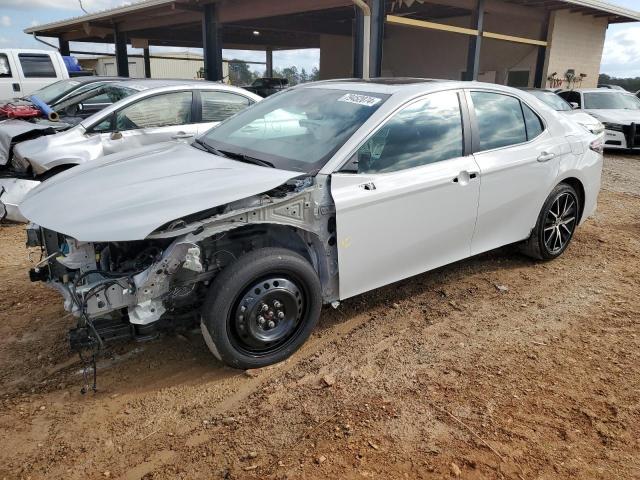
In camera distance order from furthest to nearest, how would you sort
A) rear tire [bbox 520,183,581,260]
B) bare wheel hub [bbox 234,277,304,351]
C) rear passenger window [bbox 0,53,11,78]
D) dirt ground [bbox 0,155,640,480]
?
rear passenger window [bbox 0,53,11,78] < rear tire [bbox 520,183,581,260] < bare wheel hub [bbox 234,277,304,351] < dirt ground [bbox 0,155,640,480]

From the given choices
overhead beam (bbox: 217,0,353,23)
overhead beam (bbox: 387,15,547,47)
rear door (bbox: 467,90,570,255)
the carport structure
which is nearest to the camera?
rear door (bbox: 467,90,570,255)

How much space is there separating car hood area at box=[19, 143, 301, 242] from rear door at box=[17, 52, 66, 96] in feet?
34.2

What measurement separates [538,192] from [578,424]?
2.34m

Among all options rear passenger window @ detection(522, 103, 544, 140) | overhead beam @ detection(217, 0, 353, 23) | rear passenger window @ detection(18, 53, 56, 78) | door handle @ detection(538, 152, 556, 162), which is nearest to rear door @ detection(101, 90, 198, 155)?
rear passenger window @ detection(522, 103, 544, 140)

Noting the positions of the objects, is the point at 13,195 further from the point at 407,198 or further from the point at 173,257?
the point at 407,198

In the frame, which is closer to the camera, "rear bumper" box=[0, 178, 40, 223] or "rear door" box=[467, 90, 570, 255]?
"rear door" box=[467, 90, 570, 255]

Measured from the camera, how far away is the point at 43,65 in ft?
40.4

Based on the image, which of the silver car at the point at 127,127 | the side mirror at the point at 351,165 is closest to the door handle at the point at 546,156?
the side mirror at the point at 351,165

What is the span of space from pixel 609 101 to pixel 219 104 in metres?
11.1

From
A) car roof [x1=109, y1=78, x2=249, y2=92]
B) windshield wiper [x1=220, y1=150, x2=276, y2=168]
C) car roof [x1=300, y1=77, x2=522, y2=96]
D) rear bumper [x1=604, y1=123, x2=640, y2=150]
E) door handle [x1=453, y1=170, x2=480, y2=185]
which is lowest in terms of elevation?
rear bumper [x1=604, y1=123, x2=640, y2=150]

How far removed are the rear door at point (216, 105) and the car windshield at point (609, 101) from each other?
10.2 metres

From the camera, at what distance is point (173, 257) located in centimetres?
274

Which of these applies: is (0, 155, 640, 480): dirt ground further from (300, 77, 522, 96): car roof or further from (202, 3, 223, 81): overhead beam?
(202, 3, 223, 81): overhead beam

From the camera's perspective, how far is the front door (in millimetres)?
3314
